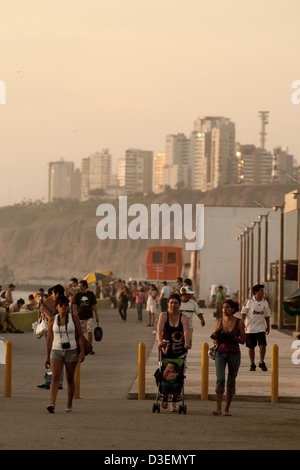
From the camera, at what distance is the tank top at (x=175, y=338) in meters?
13.4

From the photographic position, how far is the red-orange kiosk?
8294cm

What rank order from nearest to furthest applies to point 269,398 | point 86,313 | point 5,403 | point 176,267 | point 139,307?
point 5,403
point 269,398
point 86,313
point 139,307
point 176,267

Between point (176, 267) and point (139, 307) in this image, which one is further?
point (176, 267)

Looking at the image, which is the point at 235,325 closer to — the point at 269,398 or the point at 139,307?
the point at 269,398

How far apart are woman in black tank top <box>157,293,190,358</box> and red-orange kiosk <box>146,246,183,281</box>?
6897 centimetres

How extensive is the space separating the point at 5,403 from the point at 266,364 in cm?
825

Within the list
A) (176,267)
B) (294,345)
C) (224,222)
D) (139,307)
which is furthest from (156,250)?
(294,345)

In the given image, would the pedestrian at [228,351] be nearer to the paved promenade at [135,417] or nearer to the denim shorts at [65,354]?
the paved promenade at [135,417]

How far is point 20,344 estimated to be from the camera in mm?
27828

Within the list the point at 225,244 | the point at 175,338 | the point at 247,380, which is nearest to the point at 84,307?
the point at 247,380
